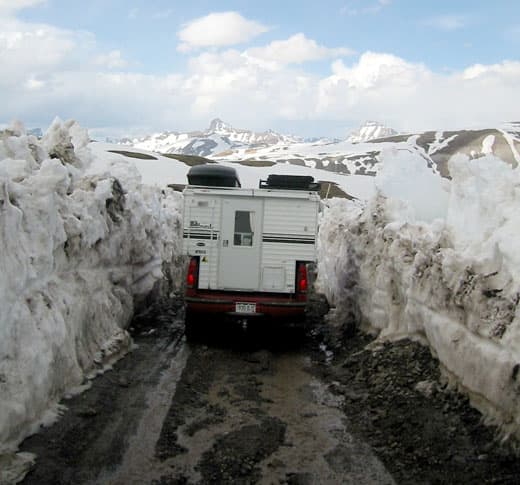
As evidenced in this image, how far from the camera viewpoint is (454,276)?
7.53m

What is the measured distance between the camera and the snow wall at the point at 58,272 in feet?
20.5

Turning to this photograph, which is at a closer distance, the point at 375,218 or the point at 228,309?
the point at 228,309

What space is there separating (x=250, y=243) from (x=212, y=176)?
463cm

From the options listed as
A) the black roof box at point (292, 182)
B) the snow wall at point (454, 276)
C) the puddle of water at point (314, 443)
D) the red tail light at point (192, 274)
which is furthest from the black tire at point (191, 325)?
the black roof box at point (292, 182)

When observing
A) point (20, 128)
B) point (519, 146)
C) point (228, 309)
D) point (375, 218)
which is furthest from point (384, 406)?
point (519, 146)

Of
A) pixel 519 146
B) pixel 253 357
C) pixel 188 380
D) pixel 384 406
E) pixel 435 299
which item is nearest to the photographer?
pixel 384 406

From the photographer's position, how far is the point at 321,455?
6305 mm

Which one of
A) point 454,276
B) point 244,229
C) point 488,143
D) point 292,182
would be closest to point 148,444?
point 454,276

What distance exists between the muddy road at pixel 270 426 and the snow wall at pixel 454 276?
0.44m

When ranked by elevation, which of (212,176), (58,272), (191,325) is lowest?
(191,325)

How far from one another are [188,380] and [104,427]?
232cm

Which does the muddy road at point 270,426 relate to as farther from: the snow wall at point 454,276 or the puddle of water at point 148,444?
the snow wall at point 454,276

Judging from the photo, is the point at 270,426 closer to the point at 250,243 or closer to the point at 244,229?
the point at 250,243

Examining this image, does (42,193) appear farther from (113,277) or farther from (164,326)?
(164,326)
